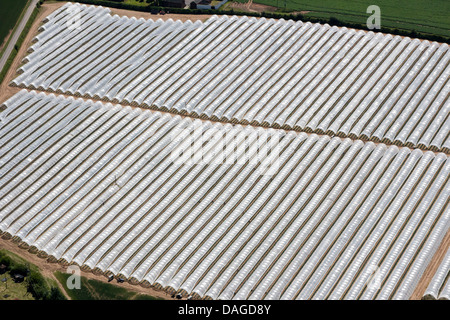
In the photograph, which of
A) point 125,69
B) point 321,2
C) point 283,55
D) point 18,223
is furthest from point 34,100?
point 321,2

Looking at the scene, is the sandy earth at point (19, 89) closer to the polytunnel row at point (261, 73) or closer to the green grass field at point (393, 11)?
the polytunnel row at point (261, 73)

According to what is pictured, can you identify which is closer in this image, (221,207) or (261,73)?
(221,207)

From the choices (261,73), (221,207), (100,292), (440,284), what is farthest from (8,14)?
(440,284)

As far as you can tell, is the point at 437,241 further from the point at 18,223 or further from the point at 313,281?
the point at 18,223

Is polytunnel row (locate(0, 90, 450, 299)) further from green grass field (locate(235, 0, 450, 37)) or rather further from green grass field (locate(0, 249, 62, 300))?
green grass field (locate(235, 0, 450, 37))

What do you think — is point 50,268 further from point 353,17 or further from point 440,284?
point 353,17

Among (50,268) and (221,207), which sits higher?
(221,207)
